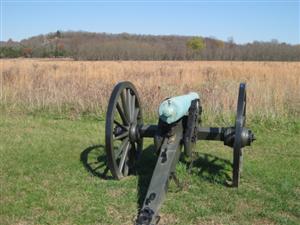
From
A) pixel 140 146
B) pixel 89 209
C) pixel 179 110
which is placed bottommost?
pixel 89 209

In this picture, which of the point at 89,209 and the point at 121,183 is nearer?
the point at 89,209

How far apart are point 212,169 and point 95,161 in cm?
178

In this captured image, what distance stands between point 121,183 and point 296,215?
2.10m

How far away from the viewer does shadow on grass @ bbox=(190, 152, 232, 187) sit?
5883 mm

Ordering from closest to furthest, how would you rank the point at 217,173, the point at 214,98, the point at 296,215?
the point at 296,215 < the point at 217,173 < the point at 214,98

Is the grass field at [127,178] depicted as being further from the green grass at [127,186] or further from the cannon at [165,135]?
the cannon at [165,135]

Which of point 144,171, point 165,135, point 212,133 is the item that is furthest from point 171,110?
point 144,171

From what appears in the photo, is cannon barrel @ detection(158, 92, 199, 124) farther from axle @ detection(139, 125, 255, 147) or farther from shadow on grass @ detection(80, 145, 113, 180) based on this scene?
shadow on grass @ detection(80, 145, 113, 180)

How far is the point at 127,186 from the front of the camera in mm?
5500

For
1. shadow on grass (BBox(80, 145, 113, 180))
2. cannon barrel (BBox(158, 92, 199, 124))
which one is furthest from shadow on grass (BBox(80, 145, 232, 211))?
cannon barrel (BBox(158, 92, 199, 124))

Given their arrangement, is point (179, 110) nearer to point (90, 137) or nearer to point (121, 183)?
point (121, 183)

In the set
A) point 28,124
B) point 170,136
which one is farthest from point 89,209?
point 28,124

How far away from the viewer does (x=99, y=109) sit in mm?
10711

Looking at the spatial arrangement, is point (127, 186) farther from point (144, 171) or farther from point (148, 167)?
point (148, 167)
